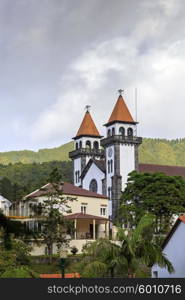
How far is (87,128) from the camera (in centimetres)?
7750

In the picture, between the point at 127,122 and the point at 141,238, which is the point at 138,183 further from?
the point at 141,238

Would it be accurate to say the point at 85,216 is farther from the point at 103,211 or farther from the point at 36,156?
the point at 36,156

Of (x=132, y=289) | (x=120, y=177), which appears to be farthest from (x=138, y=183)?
(x=132, y=289)

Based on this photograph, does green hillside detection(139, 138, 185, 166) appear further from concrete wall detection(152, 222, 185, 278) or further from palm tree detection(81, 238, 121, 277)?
palm tree detection(81, 238, 121, 277)

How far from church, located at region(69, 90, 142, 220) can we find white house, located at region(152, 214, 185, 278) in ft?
122

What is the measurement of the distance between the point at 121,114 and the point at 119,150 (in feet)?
16.4

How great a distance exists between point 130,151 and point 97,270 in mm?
47575

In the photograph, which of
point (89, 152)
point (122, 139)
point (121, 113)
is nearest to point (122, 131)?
point (122, 139)

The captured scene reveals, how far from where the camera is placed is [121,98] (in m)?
73.9

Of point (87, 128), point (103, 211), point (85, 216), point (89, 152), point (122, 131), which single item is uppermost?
point (87, 128)

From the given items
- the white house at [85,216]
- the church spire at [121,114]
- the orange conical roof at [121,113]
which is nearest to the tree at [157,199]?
the white house at [85,216]

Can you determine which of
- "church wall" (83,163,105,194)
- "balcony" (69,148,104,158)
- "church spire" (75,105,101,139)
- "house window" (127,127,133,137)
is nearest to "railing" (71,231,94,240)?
"church wall" (83,163,105,194)

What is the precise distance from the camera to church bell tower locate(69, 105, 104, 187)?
75.5m

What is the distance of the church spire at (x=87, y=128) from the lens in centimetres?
7694
